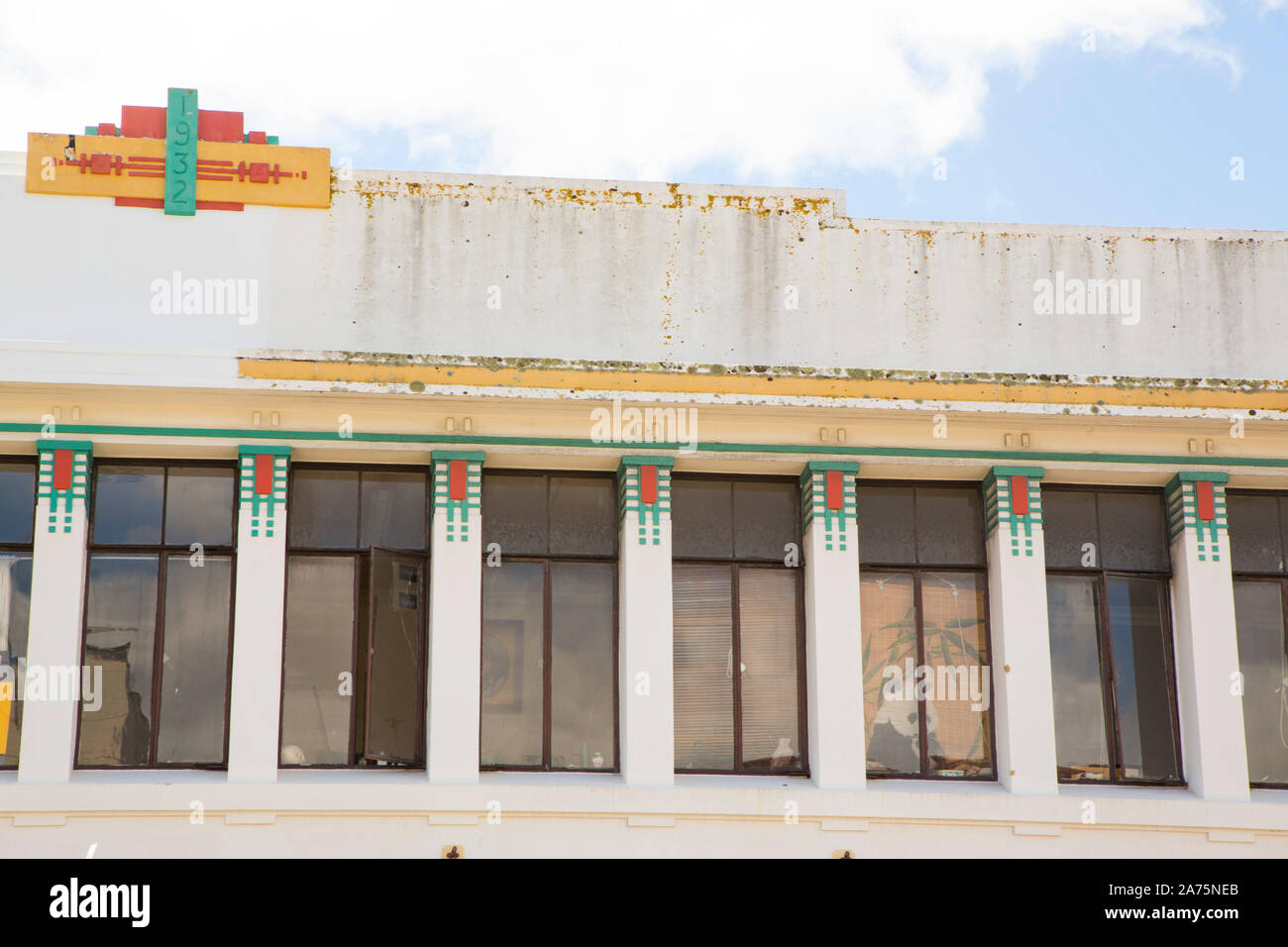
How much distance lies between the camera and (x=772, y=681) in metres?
14.8

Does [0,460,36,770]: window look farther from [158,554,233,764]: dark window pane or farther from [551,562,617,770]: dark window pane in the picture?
[551,562,617,770]: dark window pane

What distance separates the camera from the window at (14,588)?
14.0 meters

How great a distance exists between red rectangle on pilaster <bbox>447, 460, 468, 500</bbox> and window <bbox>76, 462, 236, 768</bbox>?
6.92 feet

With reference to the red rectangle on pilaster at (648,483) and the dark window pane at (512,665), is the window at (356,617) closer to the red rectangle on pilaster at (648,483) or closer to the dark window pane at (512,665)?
the dark window pane at (512,665)

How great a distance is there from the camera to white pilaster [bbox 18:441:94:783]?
44.8ft

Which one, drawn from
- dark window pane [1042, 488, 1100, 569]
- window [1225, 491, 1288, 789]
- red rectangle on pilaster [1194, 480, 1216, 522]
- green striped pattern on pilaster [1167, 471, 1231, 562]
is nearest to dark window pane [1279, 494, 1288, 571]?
window [1225, 491, 1288, 789]

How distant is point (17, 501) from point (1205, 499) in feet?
37.6

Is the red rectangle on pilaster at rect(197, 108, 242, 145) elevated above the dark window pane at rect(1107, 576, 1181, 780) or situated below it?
above

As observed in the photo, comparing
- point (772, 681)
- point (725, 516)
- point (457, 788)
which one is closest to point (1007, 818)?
point (772, 681)
